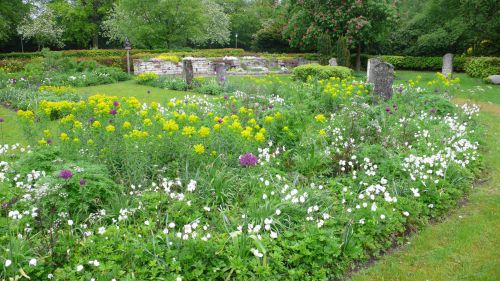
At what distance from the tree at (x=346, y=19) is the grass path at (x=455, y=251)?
55.6 ft

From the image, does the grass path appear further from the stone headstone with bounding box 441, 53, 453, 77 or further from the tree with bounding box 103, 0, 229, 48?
the tree with bounding box 103, 0, 229, 48

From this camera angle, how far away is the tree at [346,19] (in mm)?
19844

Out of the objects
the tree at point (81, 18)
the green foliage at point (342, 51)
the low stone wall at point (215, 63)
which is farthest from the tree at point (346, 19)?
the tree at point (81, 18)

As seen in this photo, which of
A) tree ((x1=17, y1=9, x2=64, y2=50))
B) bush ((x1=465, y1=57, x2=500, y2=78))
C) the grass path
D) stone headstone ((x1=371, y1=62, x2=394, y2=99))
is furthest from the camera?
tree ((x1=17, y1=9, x2=64, y2=50))

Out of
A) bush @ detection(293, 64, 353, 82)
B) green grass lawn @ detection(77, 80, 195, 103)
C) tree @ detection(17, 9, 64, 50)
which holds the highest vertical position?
tree @ detection(17, 9, 64, 50)

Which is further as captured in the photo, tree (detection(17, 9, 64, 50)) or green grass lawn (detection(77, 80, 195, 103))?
tree (detection(17, 9, 64, 50))

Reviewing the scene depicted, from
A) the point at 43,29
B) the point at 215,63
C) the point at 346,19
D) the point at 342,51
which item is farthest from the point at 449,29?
the point at 43,29

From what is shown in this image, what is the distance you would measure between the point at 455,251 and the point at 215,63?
19.6 metres

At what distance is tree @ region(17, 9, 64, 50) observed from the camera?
30359 millimetres

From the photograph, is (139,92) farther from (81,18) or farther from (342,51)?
(81,18)

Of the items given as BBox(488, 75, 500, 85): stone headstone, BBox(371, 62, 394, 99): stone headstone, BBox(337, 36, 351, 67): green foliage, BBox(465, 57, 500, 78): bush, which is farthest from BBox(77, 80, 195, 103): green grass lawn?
BBox(465, 57, 500, 78): bush

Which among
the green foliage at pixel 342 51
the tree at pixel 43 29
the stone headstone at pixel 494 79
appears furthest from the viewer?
the tree at pixel 43 29

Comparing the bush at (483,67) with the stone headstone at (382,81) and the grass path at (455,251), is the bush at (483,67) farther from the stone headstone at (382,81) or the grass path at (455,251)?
the grass path at (455,251)

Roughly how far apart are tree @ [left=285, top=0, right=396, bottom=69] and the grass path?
55.6ft
